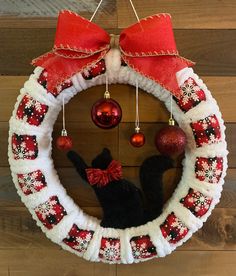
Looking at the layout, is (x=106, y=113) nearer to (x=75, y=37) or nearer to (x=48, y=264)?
(x=75, y=37)

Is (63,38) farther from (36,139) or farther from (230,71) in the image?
(230,71)

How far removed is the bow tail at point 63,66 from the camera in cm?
80

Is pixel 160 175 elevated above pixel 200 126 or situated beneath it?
situated beneath

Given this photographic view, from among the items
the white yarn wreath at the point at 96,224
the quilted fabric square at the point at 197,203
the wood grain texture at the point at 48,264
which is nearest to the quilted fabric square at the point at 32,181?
the white yarn wreath at the point at 96,224

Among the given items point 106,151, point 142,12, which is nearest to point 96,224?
point 106,151

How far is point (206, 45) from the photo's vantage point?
3.02ft

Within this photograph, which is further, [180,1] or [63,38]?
[180,1]

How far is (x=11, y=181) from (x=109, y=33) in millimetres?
436

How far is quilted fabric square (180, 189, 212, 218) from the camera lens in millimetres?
843

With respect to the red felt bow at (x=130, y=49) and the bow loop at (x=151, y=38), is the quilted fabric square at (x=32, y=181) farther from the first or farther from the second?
the bow loop at (x=151, y=38)

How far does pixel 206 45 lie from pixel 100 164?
0.38 meters

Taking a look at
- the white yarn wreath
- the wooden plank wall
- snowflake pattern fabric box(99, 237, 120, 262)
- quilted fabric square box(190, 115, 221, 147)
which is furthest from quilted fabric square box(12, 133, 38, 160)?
quilted fabric square box(190, 115, 221, 147)

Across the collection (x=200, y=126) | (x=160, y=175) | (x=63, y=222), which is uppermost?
(x=200, y=126)

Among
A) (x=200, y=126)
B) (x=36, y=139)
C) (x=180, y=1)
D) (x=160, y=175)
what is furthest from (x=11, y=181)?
(x=180, y=1)
